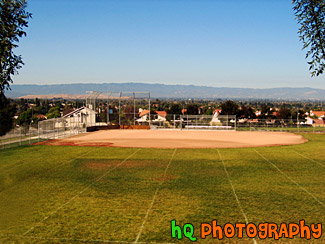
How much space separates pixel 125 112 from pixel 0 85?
35.2 m

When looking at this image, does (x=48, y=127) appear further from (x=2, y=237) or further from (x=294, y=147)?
(x=2, y=237)

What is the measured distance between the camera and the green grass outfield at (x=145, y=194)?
37.6 ft

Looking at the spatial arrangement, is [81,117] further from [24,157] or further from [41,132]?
[24,157]

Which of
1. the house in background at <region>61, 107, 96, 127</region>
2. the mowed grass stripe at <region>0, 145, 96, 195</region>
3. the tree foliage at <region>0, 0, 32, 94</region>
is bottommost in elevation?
the mowed grass stripe at <region>0, 145, 96, 195</region>

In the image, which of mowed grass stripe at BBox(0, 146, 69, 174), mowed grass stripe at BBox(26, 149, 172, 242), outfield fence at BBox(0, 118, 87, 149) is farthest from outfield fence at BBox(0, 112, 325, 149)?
mowed grass stripe at BBox(26, 149, 172, 242)

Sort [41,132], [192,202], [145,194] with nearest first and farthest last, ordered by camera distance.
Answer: [192,202] → [145,194] → [41,132]

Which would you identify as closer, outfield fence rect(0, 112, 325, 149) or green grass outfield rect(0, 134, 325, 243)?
green grass outfield rect(0, 134, 325, 243)

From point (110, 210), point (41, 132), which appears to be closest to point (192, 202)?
point (110, 210)

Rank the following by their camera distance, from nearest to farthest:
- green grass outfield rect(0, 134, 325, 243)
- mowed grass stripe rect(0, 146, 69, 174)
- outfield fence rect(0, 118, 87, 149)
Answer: green grass outfield rect(0, 134, 325, 243) < mowed grass stripe rect(0, 146, 69, 174) < outfield fence rect(0, 118, 87, 149)

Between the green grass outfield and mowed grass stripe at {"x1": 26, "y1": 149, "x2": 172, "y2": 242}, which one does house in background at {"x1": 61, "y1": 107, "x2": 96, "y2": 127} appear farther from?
mowed grass stripe at {"x1": 26, "y1": 149, "x2": 172, "y2": 242}

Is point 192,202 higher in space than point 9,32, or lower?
lower

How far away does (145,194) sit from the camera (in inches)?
610

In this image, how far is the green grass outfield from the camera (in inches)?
451

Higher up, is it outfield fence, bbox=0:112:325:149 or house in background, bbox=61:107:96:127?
house in background, bbox=61:107:96:127
